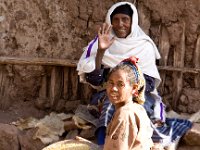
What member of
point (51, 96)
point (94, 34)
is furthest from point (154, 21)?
point (51, 96)

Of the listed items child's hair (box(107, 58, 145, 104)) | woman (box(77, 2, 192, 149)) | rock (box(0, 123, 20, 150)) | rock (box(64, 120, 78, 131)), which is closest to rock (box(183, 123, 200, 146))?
woman (box(77, 2, 192, 149))

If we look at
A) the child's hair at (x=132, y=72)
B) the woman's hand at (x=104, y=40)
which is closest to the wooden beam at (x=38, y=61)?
the woman's hand at (x=104, y=40)

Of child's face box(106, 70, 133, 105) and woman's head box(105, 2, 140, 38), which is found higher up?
woman's head box(105, 2, 140, 38)

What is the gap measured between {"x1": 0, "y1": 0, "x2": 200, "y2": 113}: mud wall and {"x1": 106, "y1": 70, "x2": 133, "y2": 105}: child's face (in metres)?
2.14

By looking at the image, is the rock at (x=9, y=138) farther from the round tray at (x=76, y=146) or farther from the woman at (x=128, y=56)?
the round tray at (x=76, y=146)

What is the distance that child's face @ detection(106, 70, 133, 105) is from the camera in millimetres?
2977

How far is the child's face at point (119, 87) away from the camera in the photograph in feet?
9.77

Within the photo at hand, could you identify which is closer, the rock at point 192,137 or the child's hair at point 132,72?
the child's hair at point 132,72

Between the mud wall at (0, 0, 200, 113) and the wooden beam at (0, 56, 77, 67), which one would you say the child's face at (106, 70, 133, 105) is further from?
the wooden beam at (0, 56, 77, 67)

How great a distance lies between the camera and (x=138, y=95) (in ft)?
10.2

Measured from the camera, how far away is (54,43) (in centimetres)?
541

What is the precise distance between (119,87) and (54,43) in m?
2.55

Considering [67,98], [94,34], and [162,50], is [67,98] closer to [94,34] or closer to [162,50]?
[94,34]

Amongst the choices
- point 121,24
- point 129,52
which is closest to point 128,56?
point 129,52
